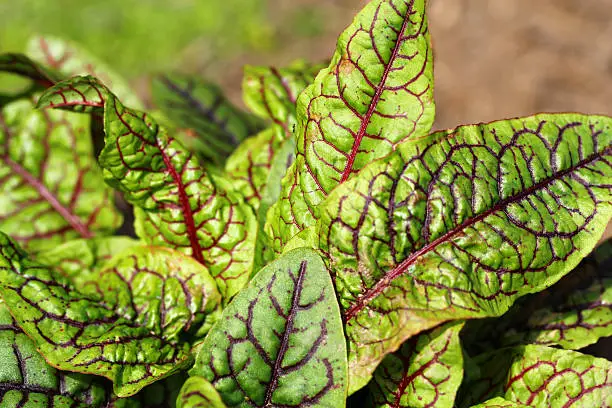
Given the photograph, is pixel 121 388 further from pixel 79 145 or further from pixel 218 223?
pixel 79 145

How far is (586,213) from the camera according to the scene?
3.56 feet

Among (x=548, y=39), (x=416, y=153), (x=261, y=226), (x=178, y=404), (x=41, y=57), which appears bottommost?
(x=178, y=404)

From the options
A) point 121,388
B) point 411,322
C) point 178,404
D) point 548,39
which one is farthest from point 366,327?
point 548,39

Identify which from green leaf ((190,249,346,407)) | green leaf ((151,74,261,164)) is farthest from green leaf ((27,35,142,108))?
green leaf ((190,249,346,407))

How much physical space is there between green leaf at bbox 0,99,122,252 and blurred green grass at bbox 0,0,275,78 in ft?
8.25

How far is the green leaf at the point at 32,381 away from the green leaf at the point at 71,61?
0.71 meters

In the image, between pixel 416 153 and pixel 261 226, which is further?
pixel 261 226

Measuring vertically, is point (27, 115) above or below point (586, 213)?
above

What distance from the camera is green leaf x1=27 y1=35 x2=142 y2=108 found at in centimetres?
170

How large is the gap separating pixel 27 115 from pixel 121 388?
2.63 ft

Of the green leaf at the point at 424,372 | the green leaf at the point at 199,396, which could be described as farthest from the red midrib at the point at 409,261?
the green leaf at the point at 199,396

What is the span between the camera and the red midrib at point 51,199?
5.20 ft

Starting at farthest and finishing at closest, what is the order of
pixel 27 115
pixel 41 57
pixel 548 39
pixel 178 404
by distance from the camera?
pixel 548 39, pixel 41 57, pixel 27 115, pixel 178 404

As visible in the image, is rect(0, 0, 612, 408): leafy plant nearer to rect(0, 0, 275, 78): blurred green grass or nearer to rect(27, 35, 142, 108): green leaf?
rect(27, 35, 142, 108): green leaf
